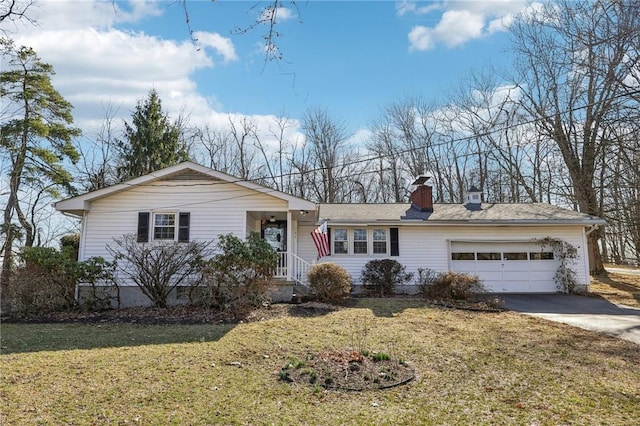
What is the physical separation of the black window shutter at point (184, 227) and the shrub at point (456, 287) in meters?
8.77

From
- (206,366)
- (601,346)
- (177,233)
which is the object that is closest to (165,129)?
(177,233)

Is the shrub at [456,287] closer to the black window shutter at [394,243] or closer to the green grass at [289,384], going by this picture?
the black window shutter at [394,243]

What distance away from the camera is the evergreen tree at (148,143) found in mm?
27312

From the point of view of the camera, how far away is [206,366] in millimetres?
5898

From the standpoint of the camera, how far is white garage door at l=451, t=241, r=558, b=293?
16297mm

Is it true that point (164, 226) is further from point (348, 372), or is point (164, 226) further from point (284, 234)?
point (348, 372)

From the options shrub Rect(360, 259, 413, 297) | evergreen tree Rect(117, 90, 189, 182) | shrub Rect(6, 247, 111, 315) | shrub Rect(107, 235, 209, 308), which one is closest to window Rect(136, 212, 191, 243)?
shrub Rect(107, 235, 209, 308)

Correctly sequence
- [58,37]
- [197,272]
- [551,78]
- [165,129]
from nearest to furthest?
[58,37], [197,272], [551,78], [165,129]

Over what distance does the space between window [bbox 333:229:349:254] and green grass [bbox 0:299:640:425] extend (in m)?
7.11

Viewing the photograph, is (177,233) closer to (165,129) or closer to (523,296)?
(523,296)

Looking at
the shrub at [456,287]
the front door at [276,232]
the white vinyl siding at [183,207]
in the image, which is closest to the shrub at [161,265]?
the white vinyl siding at [183,207]

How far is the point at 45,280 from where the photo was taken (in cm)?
1088

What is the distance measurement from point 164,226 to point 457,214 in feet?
40.0

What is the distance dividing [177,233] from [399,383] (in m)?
9.95
